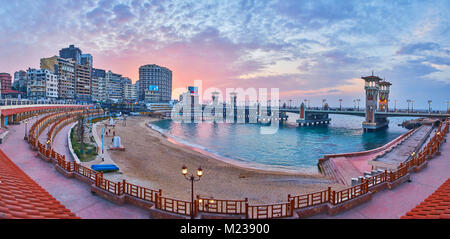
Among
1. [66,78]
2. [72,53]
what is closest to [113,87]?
[72,53]

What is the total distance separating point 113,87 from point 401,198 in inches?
6508

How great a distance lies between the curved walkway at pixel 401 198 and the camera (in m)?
10.4

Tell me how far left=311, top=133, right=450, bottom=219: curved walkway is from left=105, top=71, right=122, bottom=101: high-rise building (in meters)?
160

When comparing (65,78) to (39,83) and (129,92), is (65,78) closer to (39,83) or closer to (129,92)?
(39,83)

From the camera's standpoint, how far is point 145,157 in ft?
97.1

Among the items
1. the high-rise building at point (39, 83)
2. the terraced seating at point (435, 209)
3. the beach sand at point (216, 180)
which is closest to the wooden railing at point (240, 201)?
the beach sand at point (216, 180)

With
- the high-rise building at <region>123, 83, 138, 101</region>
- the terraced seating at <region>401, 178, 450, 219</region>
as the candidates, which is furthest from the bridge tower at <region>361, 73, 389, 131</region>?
the high-rise building at <region>123, 83, 138, 101</region>

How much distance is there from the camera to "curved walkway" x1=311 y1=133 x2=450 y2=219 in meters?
10.4

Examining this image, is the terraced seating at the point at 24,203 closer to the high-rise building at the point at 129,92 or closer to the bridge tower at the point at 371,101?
the bridge tower at the point at 371,101

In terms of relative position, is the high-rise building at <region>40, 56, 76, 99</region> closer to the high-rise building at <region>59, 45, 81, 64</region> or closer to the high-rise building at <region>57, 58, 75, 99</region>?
the high-rise building at <region>57, 58, 75, 99</region>
